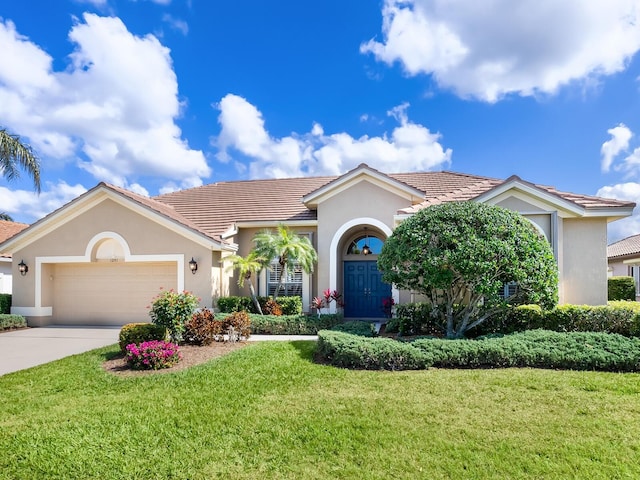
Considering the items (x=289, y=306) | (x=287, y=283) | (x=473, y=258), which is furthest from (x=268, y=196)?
(x=473, y=258)

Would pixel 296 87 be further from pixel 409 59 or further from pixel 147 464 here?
pixel 147 464

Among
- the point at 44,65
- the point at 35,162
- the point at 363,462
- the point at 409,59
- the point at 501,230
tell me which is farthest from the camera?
the point at 35,162

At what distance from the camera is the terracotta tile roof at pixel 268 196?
16094 mm

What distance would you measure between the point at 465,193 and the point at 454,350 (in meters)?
7.99

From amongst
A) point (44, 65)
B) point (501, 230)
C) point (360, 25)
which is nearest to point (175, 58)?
point (44, 65)

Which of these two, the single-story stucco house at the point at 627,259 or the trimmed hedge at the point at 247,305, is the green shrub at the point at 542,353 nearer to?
the trimmed hedge at the point at 247,305

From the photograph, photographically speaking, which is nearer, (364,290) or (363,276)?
(364,290)

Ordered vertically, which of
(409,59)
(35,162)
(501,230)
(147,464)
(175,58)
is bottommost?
(147,464)

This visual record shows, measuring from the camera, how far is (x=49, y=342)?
12.0 metres

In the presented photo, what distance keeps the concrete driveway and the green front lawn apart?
6.34ft

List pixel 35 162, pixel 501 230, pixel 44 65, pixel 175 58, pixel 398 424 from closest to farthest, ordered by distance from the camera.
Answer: pixel 398 424 < pixel 501 230 < pixel 44 65 < pixel 175 58 < pixel 35 162

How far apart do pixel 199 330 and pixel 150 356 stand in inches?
97.3

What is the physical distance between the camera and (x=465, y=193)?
1455 centimetres

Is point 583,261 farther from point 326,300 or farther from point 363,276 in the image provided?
point 326,300
